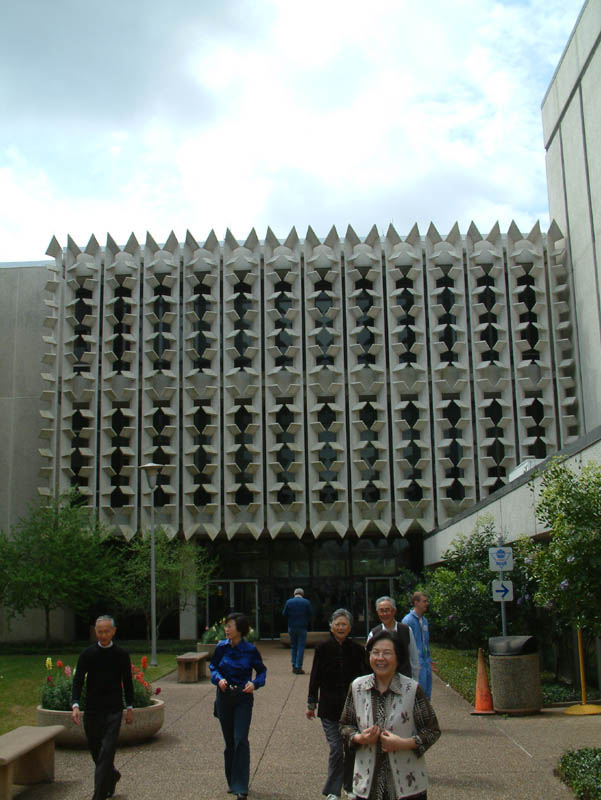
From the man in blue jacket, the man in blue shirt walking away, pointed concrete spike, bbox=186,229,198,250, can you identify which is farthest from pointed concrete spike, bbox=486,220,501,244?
the man in blue shirt walking away

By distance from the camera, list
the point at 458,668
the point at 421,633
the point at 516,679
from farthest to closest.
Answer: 1. the point at 458,668
2. the point at 516,679
3. the point at 421,633

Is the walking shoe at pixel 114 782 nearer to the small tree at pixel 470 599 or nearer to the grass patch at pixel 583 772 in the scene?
the grass patch at pixel 583 772

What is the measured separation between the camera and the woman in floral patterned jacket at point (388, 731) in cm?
493

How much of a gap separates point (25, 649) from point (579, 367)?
23.6 m

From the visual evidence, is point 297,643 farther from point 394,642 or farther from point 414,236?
→ point 414,236

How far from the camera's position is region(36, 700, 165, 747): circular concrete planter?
35.7 ft

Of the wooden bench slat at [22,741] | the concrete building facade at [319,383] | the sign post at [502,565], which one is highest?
the concrete building facade at [319,383]

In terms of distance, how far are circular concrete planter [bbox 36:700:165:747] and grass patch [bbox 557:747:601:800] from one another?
5041 mm

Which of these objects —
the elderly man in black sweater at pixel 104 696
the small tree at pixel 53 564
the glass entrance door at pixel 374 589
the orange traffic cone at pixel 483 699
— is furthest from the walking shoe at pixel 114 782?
the glass entrance door at pixel 374 589

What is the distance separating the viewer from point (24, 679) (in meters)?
21.2

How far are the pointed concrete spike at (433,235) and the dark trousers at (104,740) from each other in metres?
30.5

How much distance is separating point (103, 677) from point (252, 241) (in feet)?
99.0

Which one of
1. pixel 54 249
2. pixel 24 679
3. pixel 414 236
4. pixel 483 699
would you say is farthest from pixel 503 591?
pixel 54 249

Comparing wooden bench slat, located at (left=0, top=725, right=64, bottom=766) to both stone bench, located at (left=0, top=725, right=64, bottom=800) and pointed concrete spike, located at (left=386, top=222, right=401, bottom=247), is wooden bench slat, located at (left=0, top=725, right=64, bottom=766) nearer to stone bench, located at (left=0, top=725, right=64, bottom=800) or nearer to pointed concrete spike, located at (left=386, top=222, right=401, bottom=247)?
stone bench, located at (left=0, top=725, right=64, bottom=800)
